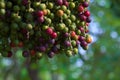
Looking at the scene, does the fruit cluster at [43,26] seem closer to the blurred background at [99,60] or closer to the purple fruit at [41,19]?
the purple fruit at [41,19]

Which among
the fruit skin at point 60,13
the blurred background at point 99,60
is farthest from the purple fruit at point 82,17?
the blurred background at point 99,60

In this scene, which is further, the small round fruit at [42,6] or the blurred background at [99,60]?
the blurred background at [99,60]

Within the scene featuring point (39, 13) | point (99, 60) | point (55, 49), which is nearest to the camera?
point (39, 13)

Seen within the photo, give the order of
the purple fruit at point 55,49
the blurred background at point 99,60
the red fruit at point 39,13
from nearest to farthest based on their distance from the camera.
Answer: the red fruit at point 39,13 → the purple fruit at point 55,49 → the blurred background at point 99,60

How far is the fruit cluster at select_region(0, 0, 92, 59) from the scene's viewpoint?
5.77 feet

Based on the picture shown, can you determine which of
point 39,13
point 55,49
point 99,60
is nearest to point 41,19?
point 39,13

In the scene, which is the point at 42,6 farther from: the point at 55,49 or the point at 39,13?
the point at 55,49

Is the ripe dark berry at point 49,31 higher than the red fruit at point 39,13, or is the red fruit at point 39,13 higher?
the red fruit at point 39,13

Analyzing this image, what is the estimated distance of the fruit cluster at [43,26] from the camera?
1.76m

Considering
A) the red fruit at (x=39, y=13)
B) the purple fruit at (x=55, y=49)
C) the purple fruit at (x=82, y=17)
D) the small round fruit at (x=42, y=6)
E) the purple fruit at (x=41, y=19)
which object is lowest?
the purple fruit at (x=55, y=49)

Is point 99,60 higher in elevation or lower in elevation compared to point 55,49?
higher

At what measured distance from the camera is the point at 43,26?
1.81 meters

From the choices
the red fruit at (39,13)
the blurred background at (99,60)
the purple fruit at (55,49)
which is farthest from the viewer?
the blurred background at (99,60)

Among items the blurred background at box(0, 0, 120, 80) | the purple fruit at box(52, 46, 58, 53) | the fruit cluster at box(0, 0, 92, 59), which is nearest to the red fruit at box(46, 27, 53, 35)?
the fruit cluster at box(0, 0, 92, 59)
